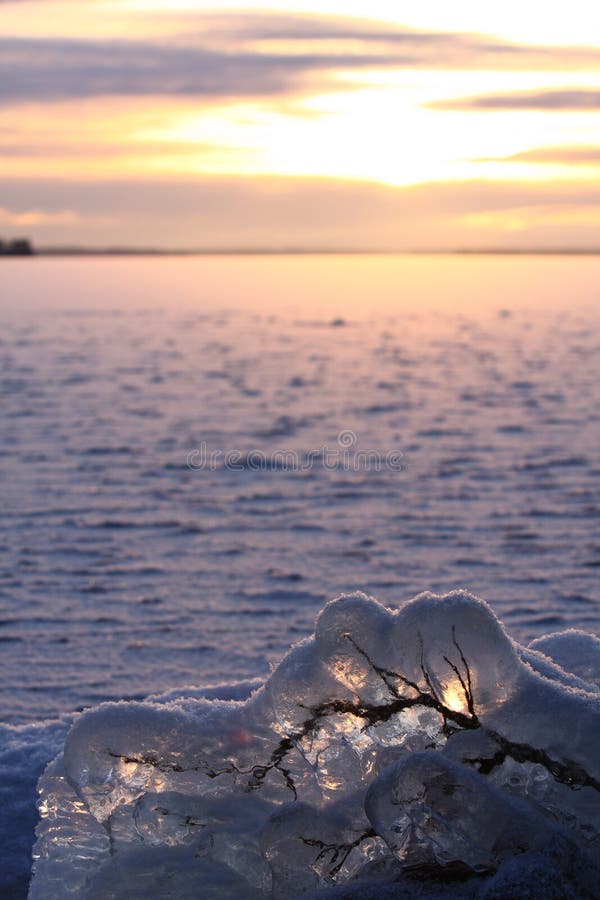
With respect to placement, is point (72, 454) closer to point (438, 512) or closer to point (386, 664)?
point (438, 512)

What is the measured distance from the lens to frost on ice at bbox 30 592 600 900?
206 cm

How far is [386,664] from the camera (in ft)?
7.39

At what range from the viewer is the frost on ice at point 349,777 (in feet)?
6.76

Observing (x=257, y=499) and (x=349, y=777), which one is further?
(x=257, y=499)

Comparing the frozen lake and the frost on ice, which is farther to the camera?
the frozen lake

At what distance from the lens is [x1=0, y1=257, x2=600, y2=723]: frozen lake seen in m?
5.02

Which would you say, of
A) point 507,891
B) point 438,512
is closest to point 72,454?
point 438,512

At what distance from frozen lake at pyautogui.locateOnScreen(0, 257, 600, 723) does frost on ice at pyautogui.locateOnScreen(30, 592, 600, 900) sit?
190 cm

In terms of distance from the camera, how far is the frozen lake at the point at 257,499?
502cm

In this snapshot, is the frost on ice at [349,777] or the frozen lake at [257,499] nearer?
the frost on ice at [349,777]

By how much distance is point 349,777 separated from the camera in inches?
89.2

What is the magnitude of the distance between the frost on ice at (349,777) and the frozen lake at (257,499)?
6.24 feet

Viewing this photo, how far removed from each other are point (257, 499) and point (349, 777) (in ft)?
18.1

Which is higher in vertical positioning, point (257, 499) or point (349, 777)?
point (349, 777)
